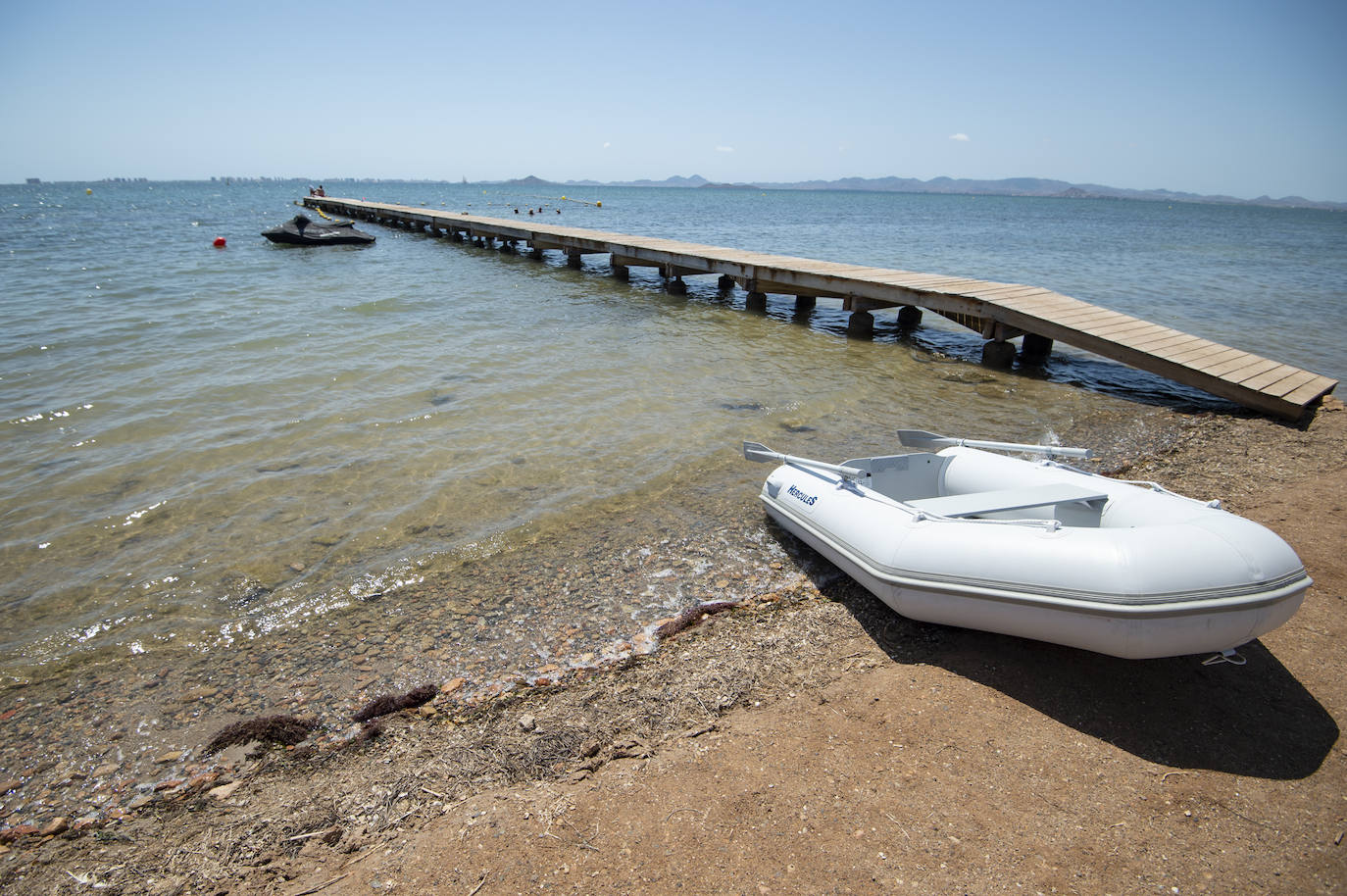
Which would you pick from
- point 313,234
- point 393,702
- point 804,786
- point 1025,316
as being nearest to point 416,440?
point 393,702

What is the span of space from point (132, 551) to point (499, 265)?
56.3 ft

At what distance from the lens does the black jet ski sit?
77.5 feet

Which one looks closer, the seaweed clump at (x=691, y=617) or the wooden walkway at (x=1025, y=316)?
the seaweed clump at (x=691, y=617)

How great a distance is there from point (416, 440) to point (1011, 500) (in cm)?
549

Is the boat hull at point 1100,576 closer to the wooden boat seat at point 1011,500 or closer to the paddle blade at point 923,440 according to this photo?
the wooden boat seat at point 1011,500

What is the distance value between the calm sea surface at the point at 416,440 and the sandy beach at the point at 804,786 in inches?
27.9

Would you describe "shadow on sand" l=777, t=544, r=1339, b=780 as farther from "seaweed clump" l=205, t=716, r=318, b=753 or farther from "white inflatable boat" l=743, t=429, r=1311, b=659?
"seaweed clump" l=205, t=716, r=318, b=753

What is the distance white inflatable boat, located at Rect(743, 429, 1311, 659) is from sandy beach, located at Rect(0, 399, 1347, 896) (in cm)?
38

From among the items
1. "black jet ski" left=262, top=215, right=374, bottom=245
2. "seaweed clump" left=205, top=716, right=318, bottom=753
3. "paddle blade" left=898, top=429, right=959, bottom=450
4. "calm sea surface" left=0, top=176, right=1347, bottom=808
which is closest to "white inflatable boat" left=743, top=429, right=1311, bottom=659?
"paddle blade" left=898, top=429, right=959, bottom=450

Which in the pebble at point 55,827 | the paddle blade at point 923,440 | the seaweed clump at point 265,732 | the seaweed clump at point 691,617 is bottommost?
the pebble at point 55,827

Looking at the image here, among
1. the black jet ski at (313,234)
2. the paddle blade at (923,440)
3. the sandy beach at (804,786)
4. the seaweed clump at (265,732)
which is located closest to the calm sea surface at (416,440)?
the seaweed clump at (265,732)

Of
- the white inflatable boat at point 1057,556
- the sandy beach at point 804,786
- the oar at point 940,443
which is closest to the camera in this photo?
the sandy beach at point 804,786

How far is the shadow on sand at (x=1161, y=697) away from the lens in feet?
8.93

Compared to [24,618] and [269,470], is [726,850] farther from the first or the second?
Result: [269,470]
